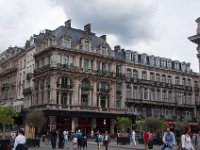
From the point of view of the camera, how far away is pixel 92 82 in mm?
61188

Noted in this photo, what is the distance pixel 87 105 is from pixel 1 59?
35.1 m

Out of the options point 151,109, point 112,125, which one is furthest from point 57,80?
point 151,109

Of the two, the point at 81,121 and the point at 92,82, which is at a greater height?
the point at 92,82

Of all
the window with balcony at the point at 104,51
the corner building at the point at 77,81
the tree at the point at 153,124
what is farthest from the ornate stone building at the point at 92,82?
the tree at the point at 153,124

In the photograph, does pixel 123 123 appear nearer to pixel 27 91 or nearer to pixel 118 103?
pixel 118 103

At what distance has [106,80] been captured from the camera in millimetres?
63188

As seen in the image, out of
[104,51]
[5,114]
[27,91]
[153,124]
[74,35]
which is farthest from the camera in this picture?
[27,91]

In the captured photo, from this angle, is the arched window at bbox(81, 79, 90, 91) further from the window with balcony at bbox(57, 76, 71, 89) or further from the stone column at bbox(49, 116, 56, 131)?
the stone column at bbox(49, 116, 56, 131)

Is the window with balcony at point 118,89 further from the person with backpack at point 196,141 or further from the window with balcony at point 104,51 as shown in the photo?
the person with backpack at point 196,141

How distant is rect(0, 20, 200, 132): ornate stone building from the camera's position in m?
58.0

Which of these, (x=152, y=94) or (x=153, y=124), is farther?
(x=152, y=94)

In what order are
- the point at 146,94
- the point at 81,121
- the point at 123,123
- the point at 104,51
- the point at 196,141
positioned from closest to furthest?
the point at 196,141 < the point at 123,123 < the point at 81,121 < the point at 104,51 < the point at 146,94

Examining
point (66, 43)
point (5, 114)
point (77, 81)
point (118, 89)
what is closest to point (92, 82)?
point (77, 81)

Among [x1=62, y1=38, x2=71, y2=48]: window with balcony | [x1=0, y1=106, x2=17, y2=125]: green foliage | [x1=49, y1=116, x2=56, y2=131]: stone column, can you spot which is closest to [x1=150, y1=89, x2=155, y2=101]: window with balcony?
[x1=62, y1=38, x2=71, y2=48]: window with balcony
